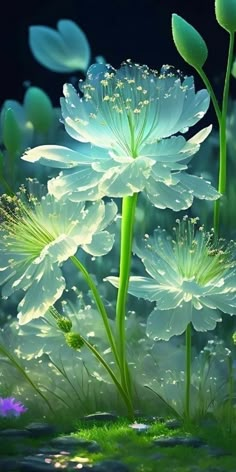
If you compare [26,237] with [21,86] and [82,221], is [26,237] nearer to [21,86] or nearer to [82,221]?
[82,221]

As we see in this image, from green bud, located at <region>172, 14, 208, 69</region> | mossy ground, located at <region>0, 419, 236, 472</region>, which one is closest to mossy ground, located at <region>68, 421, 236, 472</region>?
mossy ground, located at <region>0, 419, 236, 472</region>

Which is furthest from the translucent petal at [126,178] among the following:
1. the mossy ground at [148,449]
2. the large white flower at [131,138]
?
the mossy ground at [148,449]

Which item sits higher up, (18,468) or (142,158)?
(142,158)

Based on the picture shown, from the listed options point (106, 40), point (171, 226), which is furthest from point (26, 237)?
point (106, 40)

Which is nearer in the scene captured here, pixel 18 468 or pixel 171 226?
pixel 18 468

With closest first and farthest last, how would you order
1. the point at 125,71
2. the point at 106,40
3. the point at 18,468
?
the point at 18,468, the point at 125,71, the point at 106,40

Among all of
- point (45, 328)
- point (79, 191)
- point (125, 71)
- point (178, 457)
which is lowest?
point (178, 457)
